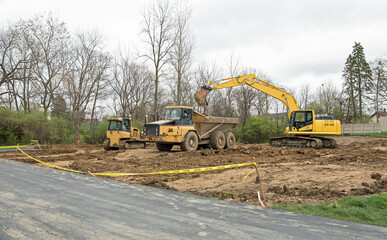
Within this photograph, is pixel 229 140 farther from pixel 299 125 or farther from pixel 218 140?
pixel 299 125

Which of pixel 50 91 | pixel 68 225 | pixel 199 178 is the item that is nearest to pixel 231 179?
pixel 199 178

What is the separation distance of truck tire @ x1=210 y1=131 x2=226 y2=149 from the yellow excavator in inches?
85.0

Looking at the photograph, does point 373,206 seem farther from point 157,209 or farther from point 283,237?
point 157,209

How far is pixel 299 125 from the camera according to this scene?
21.2m

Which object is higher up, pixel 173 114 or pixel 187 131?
pixel 173 114

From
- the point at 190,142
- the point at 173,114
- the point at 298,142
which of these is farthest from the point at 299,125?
the point at 173,114

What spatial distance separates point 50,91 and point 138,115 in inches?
584

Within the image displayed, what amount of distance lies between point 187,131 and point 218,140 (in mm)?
2961

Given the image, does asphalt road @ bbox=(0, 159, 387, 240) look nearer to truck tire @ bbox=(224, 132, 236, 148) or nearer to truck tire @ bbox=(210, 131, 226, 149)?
truck tire @ bbox=(210, 131, 226, 149)

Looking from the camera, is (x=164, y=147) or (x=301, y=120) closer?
(x=164, y=147)

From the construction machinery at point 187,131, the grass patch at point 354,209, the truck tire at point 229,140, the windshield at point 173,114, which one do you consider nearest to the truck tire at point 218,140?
the construction machinery at point 187,131

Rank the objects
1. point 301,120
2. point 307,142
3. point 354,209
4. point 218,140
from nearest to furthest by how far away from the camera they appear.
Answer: point 354,209 → point 218,140 → point 307,142 → point 301,120

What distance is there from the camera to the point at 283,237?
4551 millimetres

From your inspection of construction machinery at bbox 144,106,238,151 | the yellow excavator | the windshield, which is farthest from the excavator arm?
the windshield
